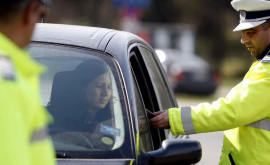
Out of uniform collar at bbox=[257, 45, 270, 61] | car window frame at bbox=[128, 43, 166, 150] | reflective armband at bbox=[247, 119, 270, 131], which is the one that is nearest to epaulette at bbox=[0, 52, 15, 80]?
car window frame at bbox=[128, 43, 166, 150]

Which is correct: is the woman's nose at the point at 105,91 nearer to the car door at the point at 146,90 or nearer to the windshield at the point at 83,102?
the windshield at the point at 83,102

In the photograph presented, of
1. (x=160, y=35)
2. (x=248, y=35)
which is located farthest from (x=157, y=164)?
(x=160, y=35)

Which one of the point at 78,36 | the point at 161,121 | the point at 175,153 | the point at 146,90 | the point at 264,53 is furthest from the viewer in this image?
the point at 146,90

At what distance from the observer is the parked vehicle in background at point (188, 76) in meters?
22.0

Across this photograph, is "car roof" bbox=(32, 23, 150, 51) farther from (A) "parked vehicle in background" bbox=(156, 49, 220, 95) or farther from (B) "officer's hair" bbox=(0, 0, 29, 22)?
(A) "parked vehicle in background" bbox=(156, 49, 220, 95)

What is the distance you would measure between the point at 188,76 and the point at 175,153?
756 inches

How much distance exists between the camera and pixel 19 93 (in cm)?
160

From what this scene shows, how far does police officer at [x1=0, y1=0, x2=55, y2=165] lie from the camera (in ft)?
5.12

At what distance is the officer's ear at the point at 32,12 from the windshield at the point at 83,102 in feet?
4.72

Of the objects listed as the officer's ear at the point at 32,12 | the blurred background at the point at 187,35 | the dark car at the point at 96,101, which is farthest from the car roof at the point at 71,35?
the blurred background at the point at 187,35

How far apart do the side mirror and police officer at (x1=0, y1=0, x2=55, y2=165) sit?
1.44 meters

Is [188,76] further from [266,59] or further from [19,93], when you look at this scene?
[19,93]

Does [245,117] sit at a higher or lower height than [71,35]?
lower

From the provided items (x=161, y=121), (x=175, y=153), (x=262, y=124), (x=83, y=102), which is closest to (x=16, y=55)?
(x=175, y=153)
